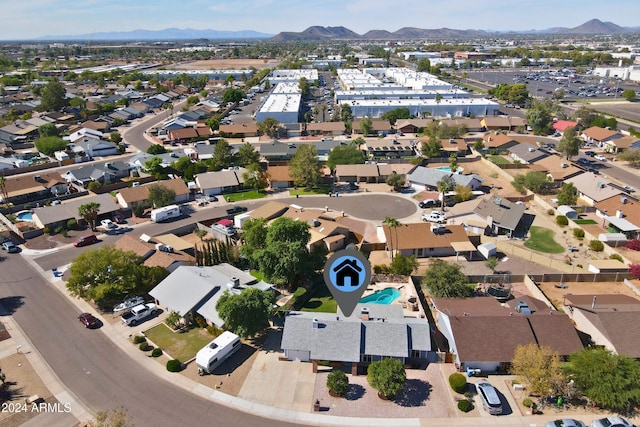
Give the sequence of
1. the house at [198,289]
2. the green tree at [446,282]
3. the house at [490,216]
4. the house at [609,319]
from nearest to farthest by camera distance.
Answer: the house at [609,319] → the house at [198,289] → the green tree at [446,282] → the house at [490,216]

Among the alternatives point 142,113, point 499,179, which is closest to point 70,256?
point 499,179

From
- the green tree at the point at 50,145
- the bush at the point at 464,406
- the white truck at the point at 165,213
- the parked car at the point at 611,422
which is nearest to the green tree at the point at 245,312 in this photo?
the bush at the point at 464,406

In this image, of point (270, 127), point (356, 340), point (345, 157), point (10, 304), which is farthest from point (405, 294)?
point (270, 127)

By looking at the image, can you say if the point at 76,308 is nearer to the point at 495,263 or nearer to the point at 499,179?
the point at 495,263

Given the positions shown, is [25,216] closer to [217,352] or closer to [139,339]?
[139,339]

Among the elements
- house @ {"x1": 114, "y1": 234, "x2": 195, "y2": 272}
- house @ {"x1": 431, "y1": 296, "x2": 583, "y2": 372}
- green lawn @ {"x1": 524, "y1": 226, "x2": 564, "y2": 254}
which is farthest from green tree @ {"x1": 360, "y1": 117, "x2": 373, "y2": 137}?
house @ {"x1": 431, "y1": 296, "x2": 583, "y2": 372}

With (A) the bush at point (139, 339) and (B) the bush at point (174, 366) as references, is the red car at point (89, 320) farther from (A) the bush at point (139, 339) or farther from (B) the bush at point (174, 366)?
(B) the bush at point (174, 366)
